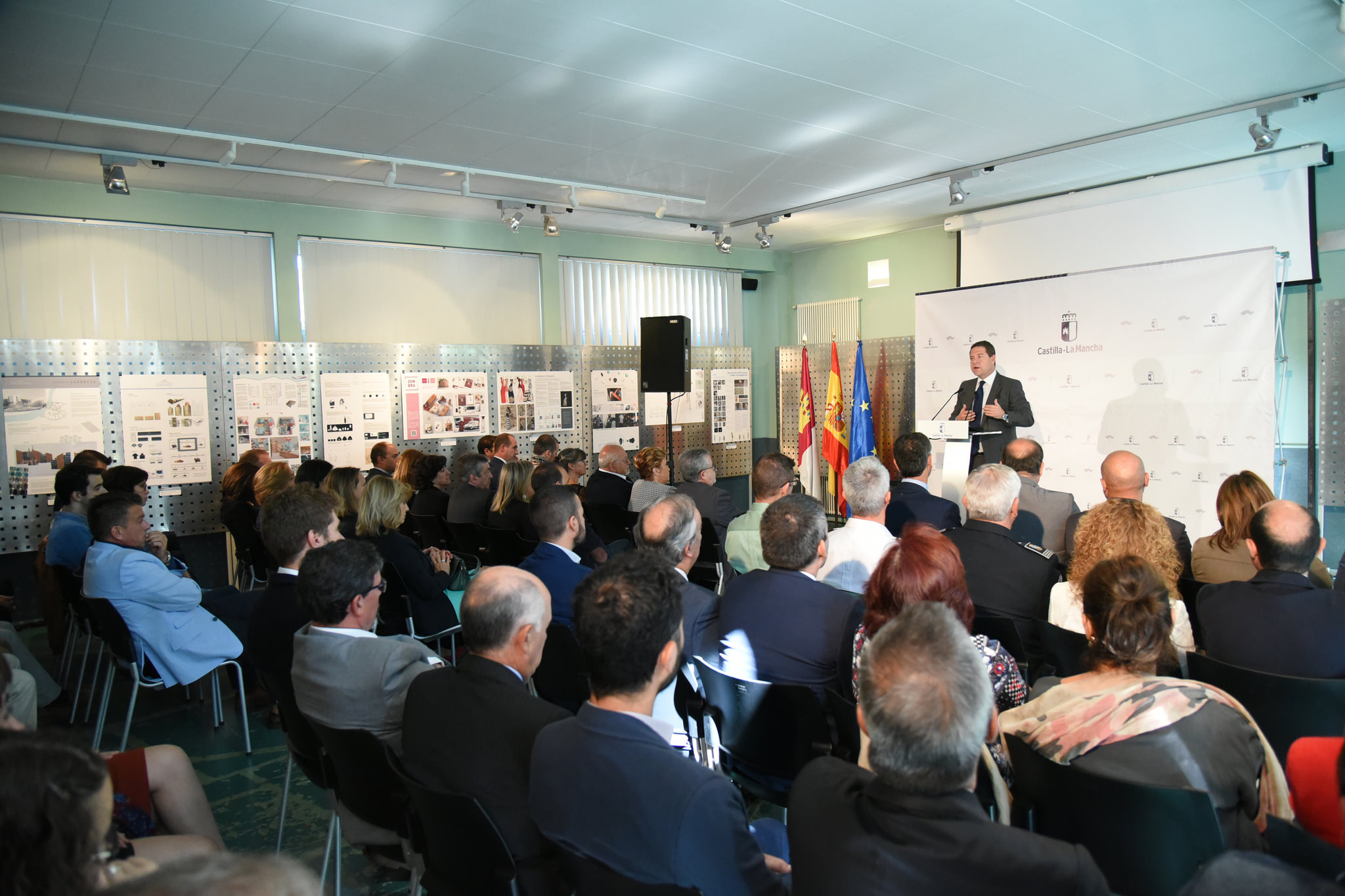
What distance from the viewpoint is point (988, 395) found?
22.5 ft

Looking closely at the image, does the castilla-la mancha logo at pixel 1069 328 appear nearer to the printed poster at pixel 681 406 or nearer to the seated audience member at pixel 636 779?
the printed poster at pixel 681 406

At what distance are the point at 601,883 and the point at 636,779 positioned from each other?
21cm

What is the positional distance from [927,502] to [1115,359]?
11.2 feet

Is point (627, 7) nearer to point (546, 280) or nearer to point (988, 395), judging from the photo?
point (988, 395)

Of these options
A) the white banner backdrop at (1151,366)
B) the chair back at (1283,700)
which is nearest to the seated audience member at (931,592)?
the chair back at (1283,700)

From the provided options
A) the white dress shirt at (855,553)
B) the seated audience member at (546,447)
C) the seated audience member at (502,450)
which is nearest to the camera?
the white dress shirt at (855,553)

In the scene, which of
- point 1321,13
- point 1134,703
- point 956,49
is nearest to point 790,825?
point 1134,703

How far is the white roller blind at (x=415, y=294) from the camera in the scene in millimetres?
7555

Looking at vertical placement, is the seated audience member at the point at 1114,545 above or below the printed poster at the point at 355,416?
below

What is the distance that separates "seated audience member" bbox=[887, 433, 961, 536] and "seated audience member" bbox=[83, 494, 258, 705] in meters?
3.49

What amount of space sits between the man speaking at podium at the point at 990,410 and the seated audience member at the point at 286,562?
200 inches

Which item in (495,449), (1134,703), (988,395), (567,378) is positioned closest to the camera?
(1134,703)

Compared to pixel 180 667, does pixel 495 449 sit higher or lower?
higher

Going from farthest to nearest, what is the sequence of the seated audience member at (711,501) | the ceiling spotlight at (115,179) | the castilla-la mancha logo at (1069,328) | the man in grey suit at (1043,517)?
the castilla-la mancha logo at (1069,328) → the ceiling spotlight at (115,179) → the seated audience member at (711,501) → the man in grey suit at (1043,517)
